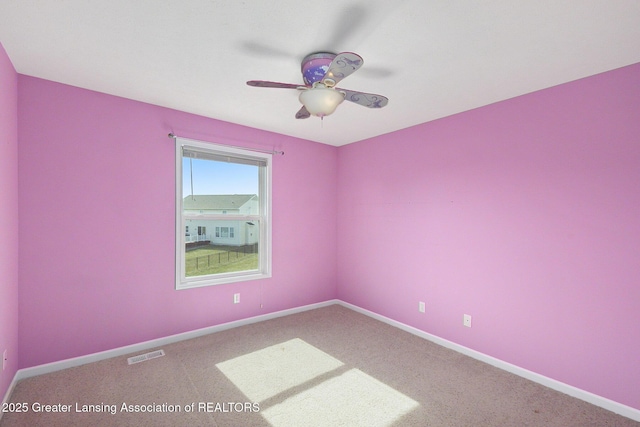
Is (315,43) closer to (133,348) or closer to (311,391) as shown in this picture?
(311,391)

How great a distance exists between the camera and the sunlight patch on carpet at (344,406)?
1.90 m

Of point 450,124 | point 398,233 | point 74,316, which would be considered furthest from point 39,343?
point 450,124

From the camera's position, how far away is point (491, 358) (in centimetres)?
266

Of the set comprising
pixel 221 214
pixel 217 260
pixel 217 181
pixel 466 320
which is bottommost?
pixel 466 320

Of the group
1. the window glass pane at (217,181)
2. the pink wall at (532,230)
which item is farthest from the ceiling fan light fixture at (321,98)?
the window glass pane at (217,181)

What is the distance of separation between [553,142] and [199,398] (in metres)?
3.38

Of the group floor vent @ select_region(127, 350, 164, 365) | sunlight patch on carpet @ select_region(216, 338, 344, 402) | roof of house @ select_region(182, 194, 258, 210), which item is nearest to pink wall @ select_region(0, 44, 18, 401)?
floor vent @ select_region(127, 350, 164, 365)

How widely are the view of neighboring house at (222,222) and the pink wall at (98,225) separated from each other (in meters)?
0.27

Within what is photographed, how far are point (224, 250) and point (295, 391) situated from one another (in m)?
1.88

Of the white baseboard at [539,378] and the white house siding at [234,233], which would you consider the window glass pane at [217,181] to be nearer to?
the white house siding at [234,233]

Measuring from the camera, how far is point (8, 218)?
80.7 inches

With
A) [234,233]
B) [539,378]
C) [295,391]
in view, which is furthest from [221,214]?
[539,378]

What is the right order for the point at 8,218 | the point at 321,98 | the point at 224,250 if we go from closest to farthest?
1. the point at 321,98
2. the point at 8,218
3. the point at 224,250

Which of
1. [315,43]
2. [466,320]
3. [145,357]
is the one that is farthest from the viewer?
[466,320]
